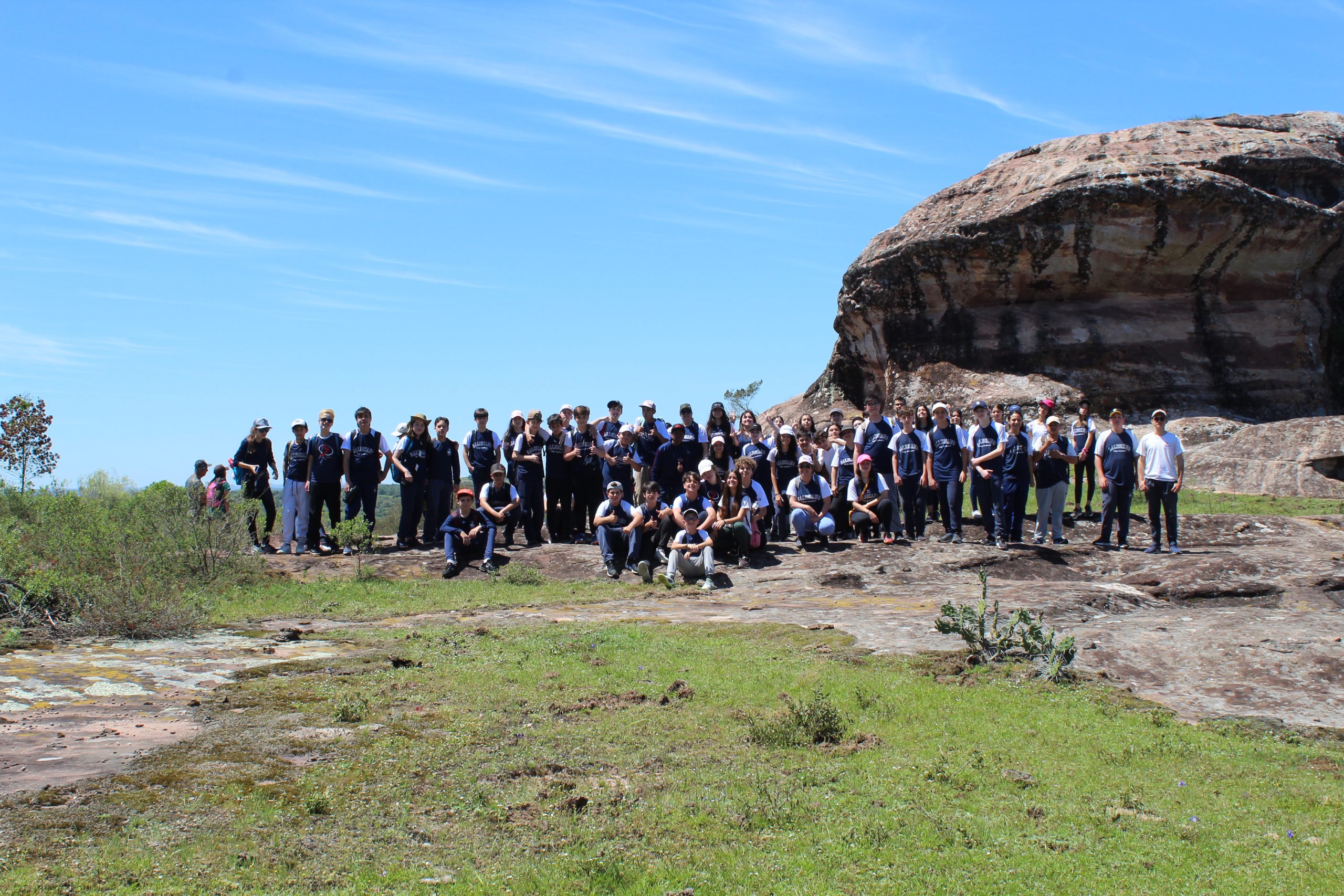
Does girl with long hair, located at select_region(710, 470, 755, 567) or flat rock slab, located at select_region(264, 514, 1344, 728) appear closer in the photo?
flat rock slab, located at select_region(264, 514, 1344, 728)

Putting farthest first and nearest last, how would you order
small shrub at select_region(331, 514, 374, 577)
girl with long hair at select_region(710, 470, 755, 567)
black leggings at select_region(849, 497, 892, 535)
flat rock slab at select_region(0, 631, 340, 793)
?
1. black leggings at select_region(849, 497, 892, 535)
2. small shrub at select_region(331, 514, 374, 577)
3. girl with long hair at select_region(710, 470, 755, 567)
4. flat rock slab at select_region(0, 631, 340, 793)

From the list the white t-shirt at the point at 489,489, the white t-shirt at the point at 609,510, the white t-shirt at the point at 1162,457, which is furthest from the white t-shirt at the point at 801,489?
the white t-shirt at the point at 1162,457

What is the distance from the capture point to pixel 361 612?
1131cm

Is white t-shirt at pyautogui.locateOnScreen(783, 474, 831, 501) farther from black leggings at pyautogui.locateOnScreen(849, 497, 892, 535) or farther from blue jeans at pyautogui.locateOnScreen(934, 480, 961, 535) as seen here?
blue jeans at pyautogui.locateOnScreen(934, 480, 961, 535)

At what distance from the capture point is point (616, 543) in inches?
547

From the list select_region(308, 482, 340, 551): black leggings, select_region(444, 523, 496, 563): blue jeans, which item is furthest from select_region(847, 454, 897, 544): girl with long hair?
select_region(308, 482, 340, 551): black leggings

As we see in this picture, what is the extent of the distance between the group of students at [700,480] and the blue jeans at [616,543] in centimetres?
2

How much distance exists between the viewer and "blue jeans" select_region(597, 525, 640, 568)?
1385 cm

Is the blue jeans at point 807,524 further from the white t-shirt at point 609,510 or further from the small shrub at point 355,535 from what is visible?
the small shrub at point 355,535

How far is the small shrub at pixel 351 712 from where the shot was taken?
21.0 feet

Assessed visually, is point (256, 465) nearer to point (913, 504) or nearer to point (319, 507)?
point (319, 507)

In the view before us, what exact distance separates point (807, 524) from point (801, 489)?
0.57m

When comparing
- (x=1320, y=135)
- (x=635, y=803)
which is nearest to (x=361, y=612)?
(x=635, y=803)

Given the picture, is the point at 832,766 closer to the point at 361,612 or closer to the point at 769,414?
the point at 361,612
